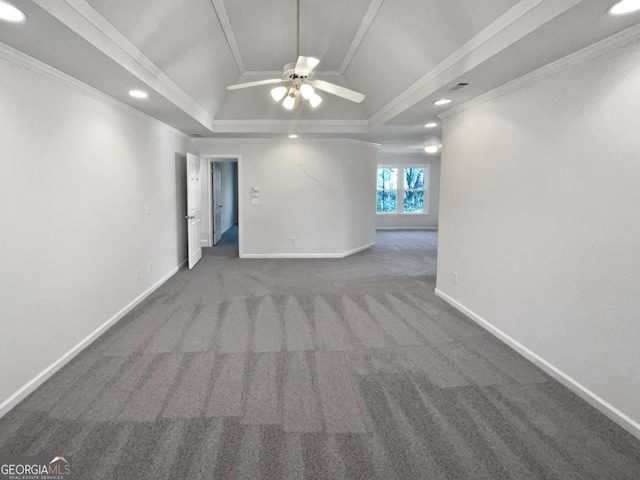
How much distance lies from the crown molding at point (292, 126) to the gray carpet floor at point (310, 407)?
11.0ft

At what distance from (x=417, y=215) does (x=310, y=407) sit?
32.7ft

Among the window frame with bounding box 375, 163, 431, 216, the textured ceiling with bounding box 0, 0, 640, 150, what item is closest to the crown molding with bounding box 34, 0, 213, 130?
the textured ceiling with bounding box 0, 0, 640, 150

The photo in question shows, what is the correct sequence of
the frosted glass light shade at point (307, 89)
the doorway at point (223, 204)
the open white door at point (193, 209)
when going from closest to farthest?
the frosted glass light shade at point (307, 89) → the open white door at point (193, 209) → the doorway at point (223, 204)

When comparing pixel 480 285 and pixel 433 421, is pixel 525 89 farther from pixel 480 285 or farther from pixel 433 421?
pixel 433 421

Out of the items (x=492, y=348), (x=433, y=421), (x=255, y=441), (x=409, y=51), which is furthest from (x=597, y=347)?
(x=409, y=51)

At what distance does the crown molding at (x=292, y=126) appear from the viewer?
5914 mm

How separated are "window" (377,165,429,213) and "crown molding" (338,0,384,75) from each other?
278 inches

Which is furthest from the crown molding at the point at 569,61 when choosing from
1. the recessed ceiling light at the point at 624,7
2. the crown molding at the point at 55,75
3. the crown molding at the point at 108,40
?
the crown molding at the point at 55,75

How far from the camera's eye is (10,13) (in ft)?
6.02

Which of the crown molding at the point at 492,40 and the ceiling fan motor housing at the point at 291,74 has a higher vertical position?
the crown molding at the point at 492,40

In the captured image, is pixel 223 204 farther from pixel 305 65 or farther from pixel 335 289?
pixel 305 65

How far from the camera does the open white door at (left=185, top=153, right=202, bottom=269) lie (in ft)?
19.2

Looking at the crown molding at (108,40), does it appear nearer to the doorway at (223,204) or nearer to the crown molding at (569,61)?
the crown molding at (569,61)

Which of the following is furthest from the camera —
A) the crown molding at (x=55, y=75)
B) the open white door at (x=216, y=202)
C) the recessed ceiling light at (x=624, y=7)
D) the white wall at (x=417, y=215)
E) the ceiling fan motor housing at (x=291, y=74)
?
the white wall at (x=417, y=215)
